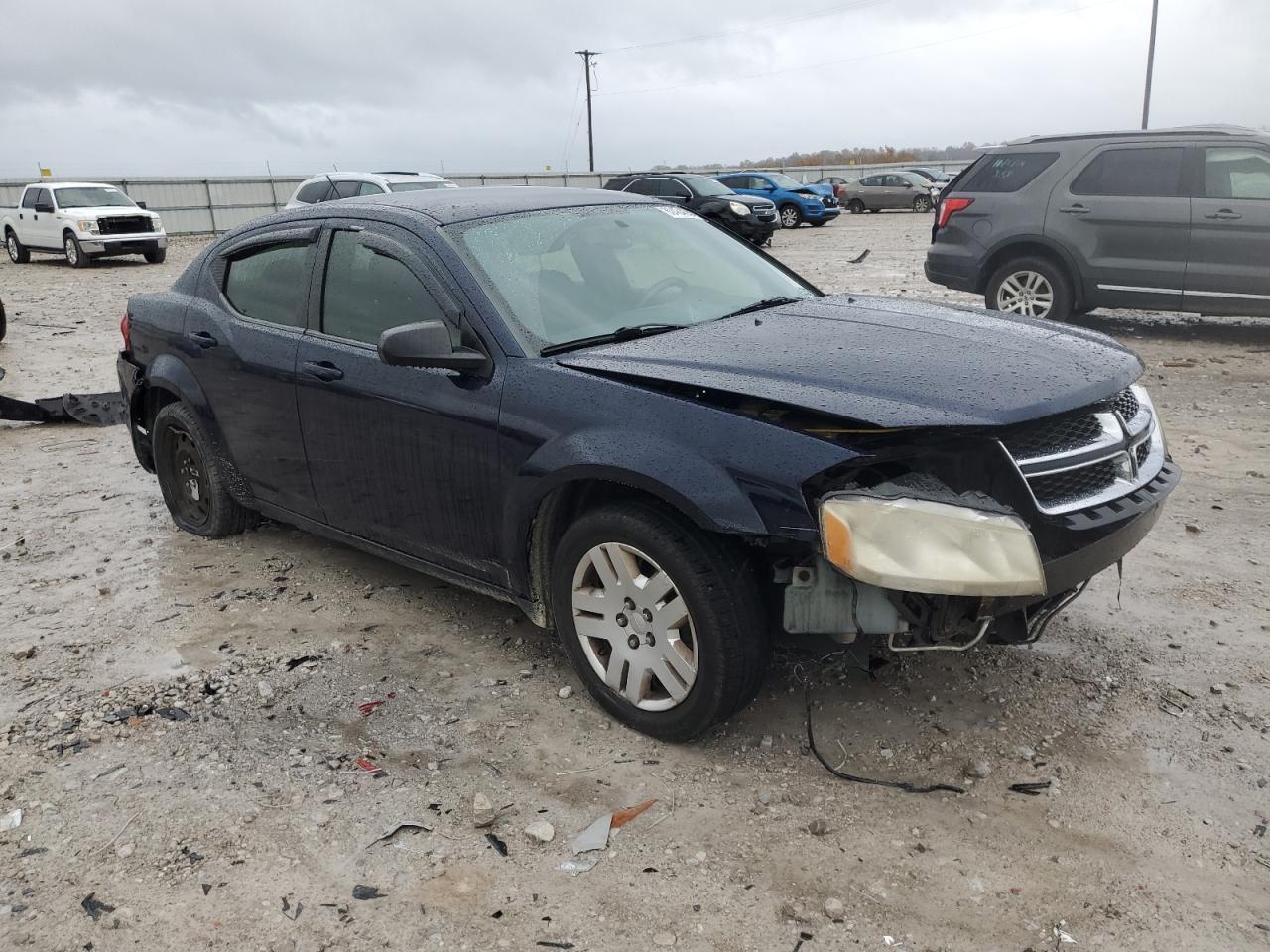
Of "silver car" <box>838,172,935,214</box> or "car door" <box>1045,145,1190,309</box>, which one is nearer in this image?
"car door" <box>1045,145,1190,309</box>

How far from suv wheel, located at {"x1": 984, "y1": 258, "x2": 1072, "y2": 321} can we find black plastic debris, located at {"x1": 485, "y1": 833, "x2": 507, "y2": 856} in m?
8.19

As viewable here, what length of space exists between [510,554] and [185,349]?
2339 millimetres

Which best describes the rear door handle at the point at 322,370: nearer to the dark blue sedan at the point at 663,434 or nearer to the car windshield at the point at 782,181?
the dark blue sedan at the point at 663,434

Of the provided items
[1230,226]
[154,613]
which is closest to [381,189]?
[1230,226]

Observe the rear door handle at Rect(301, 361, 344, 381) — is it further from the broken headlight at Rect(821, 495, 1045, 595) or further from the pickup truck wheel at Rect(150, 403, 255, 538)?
the broken headlight at Rect(821, 495, 1045, 595)

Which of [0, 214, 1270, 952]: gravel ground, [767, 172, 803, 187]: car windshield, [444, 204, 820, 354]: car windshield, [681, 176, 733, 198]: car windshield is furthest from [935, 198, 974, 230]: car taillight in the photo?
[767, 172, 803, 187]: car windshield

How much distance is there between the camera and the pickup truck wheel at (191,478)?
16.4 ft

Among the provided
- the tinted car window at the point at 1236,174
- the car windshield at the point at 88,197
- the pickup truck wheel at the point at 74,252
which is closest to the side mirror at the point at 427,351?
the tinted car window at the point at 1236,174

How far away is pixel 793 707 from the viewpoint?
137 inches

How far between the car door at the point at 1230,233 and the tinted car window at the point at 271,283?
787 cm

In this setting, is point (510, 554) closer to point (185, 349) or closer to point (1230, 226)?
point (185, 349)

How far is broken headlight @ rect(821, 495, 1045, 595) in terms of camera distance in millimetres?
2701

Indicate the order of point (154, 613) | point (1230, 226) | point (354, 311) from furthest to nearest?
point (1230, 226) → point (154, 613) → point (354, 311)

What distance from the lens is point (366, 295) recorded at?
159 inches
